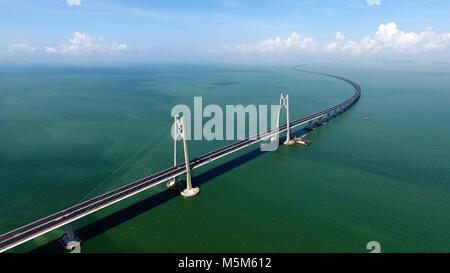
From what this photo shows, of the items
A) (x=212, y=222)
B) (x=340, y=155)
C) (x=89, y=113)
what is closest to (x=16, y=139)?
(x=89, y=113)

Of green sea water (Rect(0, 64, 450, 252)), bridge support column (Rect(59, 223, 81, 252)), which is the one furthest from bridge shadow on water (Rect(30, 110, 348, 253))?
bridge support column (Rect(59, 223, 81, 252))

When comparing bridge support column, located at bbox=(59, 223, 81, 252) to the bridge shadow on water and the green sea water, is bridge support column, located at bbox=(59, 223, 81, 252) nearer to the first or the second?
the bridge shadow on water

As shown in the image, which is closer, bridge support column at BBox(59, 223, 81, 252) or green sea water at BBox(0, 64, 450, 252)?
bridge support column at BBox(59, 223, 81, 252)

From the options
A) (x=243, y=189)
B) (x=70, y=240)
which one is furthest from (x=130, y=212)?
(x=243, y=189)

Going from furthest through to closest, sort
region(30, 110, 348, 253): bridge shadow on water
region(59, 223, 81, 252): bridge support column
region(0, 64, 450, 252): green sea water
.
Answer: region(0, 64, 450, 252): green sea water
region(30, 110, 348, 253): bridge shadow on water
region(59, 223, 81, 252): bridge support column

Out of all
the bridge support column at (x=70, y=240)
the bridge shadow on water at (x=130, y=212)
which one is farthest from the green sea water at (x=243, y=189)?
the bridge support column at (x=70, y=240)

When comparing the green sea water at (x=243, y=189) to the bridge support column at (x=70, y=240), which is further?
the green sea water at (x=243, y=189)

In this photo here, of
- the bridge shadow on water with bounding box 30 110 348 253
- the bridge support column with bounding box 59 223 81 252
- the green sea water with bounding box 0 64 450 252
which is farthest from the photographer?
the green sea water with bounding box 0 64 450 252

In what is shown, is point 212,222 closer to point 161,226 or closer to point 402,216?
point 161,226

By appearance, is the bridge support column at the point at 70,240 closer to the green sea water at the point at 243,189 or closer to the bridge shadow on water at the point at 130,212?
the bridge shadow on water at the point at 130,212
